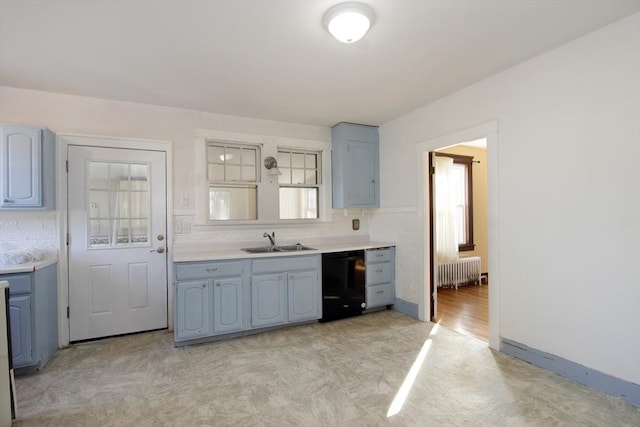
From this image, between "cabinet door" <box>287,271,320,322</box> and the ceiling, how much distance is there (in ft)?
6.47

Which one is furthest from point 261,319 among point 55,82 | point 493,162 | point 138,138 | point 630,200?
point 630,200

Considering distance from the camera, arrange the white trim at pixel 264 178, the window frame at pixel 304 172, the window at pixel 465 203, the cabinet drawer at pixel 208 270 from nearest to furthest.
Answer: the cabinet drawer at pixel 208 270
the white trim at pixel 264 178
the window frame at pixel 304 172
the window at pixel 465 203

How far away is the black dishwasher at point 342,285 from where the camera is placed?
12.0 ft

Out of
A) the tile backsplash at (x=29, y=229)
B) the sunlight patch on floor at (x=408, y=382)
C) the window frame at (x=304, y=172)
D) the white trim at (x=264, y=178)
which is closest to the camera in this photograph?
the sunlight patch on floor at (x=408, y=382)

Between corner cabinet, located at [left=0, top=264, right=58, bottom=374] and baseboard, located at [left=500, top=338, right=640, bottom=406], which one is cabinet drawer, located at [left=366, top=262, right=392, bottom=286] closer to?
baseboard, located at [left=500, top=338, right=640, bottom=406]

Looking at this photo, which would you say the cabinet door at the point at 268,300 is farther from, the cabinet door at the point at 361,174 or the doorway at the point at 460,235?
Answer: the doorway at the point at 460,235

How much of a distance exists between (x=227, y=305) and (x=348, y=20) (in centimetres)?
272

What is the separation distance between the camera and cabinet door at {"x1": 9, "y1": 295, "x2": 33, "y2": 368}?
2430mm

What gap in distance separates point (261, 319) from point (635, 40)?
374cm

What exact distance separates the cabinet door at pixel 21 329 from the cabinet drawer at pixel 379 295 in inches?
130

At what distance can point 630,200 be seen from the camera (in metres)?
2.03

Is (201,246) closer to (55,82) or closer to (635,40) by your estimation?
(55,82)

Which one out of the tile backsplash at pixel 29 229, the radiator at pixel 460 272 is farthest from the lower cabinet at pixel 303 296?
the radiator at pixel 460 272

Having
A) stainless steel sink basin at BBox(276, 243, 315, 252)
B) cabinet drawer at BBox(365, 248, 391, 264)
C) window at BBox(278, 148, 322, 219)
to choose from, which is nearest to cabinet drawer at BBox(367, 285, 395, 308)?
cabinet drawer at BBox(365, 248, 391, 264)
